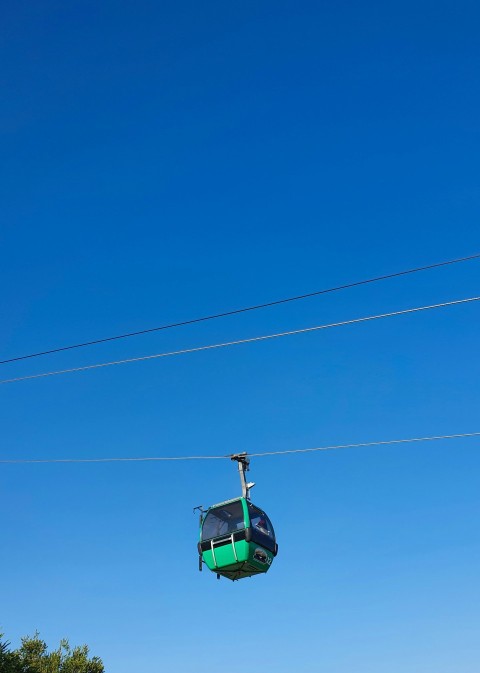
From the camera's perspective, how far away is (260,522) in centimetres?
1672

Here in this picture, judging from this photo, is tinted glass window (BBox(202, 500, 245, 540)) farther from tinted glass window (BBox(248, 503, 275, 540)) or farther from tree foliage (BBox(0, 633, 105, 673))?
tree foliage (BBox(0, 633, 105, 673))

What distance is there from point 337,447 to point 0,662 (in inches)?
1147

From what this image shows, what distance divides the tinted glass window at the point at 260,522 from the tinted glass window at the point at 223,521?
0.25 metres

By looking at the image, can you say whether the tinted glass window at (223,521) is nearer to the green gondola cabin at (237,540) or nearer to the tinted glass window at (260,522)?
the green gondola cabin at (237,540)

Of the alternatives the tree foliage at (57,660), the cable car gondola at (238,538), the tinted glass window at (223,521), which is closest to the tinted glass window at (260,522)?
the cable car gondola at (238,538)

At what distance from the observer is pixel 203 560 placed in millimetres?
16766

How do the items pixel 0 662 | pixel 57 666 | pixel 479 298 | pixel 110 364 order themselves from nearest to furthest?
pixel 479 298 → pixel 110 364 → pixel 0 662 → pixel 57 666

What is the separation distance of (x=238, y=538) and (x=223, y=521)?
72cm

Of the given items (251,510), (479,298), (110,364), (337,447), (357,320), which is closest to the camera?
(479,298)

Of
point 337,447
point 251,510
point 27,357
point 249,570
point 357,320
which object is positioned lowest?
point 249,570

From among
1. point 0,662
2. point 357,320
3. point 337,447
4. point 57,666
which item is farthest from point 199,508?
point 57,666

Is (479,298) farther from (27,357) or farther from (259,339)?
(27,357)

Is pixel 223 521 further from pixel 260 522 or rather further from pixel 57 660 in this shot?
pixel 57 660

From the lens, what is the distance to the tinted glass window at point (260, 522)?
1634 cm
